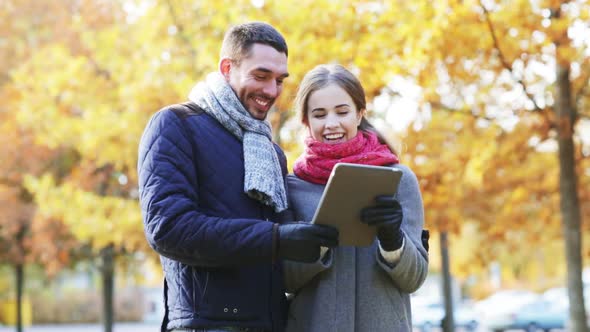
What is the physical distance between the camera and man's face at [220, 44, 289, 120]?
3.46 m

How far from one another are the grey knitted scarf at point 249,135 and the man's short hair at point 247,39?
11cm

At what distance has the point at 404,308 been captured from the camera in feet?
12.2

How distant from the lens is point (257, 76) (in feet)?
11.4

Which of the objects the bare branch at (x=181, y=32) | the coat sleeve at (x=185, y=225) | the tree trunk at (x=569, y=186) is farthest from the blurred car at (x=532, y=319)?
the coat sleeve at (x=185, y=225)

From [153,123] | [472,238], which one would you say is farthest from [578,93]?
[472,238]

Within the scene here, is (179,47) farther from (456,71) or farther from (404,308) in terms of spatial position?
(404,308)

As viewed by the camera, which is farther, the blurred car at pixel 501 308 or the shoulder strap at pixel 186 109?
the blurred car at pixel 501 308

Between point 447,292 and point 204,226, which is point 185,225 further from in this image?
point 447,292

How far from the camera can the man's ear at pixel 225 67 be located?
3.53m

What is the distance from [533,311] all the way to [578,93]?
18423mm

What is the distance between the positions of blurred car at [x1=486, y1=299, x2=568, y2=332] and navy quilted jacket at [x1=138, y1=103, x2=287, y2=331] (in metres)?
24.3

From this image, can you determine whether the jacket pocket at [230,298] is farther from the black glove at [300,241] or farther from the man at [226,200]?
the black glove at [300,241]

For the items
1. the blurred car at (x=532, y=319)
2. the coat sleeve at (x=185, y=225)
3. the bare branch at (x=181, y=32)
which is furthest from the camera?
the blurred car at (x=532, y=319)

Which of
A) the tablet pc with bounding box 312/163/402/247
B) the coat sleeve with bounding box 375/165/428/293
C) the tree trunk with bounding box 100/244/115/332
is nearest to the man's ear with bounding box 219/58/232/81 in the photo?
the tablet pc with bounding box 312/163/402/247
